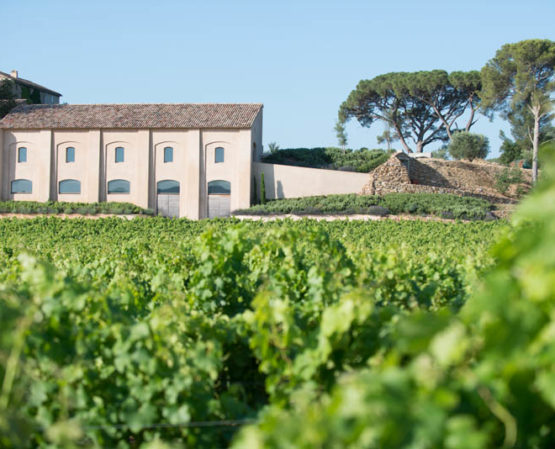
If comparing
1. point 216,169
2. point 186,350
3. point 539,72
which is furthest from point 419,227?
point 539,72

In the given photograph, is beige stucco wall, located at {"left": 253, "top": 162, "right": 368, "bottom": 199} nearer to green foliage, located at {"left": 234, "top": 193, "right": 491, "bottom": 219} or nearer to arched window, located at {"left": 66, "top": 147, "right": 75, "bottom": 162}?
Result: green foliage, located at {"left": 234, "top": 193, "right": 491, "bottom": 219}

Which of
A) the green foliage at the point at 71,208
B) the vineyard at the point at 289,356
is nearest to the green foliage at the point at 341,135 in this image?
the green foliage at the point at 71,208

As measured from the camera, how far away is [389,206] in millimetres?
26578

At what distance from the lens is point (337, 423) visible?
1.57m

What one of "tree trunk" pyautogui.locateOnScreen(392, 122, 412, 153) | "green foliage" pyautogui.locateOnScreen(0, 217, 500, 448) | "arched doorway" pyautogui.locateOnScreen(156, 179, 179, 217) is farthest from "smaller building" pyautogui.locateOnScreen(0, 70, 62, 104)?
"green foliage" pyautogui.locateOnScreen(0, 217, 500, 448)

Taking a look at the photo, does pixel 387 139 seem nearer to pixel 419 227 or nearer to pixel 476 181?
pixel 476 181

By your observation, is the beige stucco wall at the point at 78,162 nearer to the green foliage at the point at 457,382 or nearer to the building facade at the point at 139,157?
the building facade at the point at 139,157

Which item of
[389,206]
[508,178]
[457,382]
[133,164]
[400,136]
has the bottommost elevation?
[457,382]

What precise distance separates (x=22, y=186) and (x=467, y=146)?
3136 cm

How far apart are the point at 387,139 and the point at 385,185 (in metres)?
19.0

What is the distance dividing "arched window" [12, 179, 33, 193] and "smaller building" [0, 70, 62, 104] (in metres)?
8.87

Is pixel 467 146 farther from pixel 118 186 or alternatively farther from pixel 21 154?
pixel 21 154

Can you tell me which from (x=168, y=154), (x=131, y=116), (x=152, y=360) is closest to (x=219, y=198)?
(x=168, y=154)

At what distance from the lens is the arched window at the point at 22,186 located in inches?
1308
